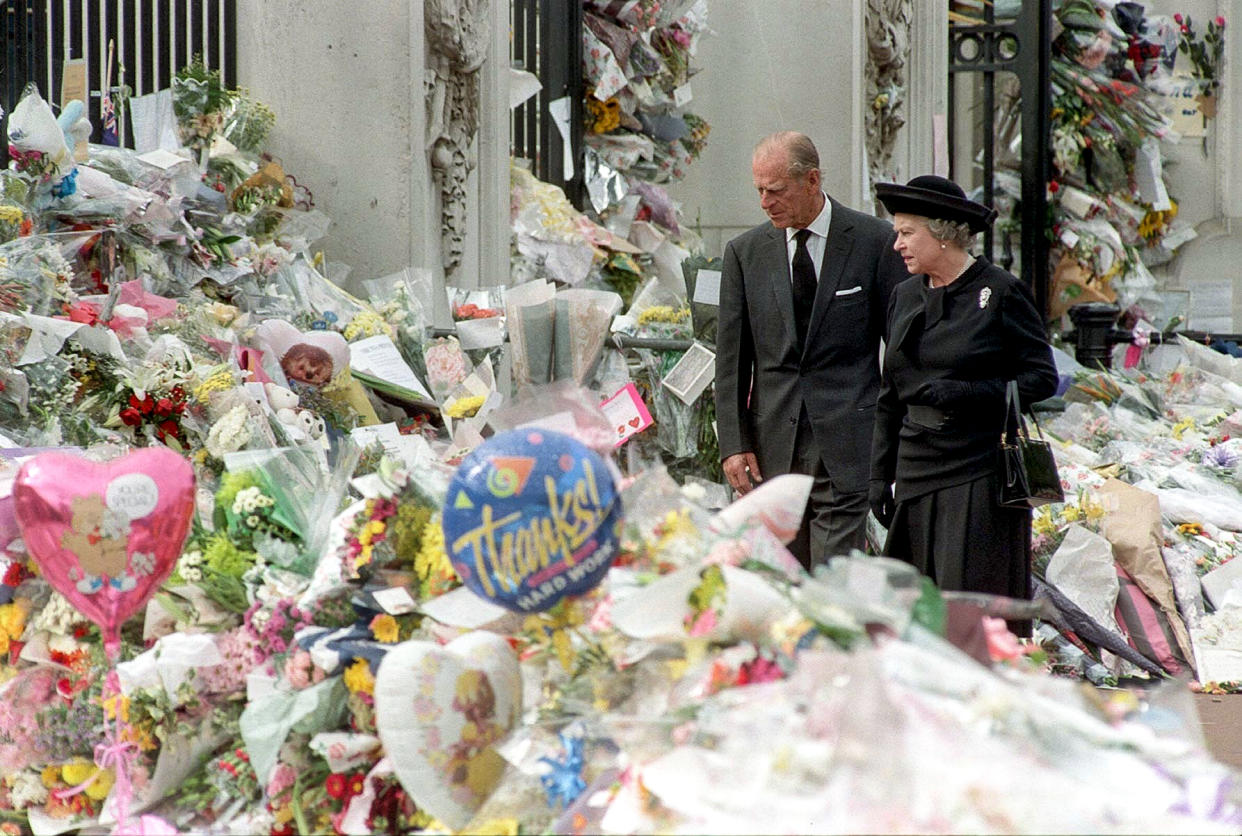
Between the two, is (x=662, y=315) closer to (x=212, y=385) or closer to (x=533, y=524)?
(x=212, y=385)

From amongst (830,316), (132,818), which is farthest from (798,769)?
(830,316)

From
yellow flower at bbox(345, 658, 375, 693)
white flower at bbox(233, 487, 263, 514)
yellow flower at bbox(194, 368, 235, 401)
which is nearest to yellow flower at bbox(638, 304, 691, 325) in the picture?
yellow flower at bbox(194, 368, 235, 401)

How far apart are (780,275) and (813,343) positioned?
0.79 feet

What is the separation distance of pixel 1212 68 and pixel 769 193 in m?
9.66

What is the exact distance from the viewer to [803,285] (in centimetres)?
475

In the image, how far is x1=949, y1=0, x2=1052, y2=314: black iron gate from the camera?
1094 cm

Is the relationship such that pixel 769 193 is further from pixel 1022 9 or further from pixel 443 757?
pixel 1022 9

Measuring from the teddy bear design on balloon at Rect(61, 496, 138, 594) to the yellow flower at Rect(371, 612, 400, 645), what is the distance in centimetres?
45

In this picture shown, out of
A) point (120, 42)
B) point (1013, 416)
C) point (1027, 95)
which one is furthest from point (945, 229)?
point (1027, 95)

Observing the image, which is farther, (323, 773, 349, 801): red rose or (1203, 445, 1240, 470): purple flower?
(1203, 445, 1240, 470): purple flower

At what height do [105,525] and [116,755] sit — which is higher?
[105,525]

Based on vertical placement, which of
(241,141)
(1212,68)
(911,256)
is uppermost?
(1212,68)

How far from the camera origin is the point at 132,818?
2.62 meters

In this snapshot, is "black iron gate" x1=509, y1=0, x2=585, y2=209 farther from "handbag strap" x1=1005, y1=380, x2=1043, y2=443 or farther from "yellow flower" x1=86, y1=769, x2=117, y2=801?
"yellow flower" x1=86, y1=769, x2=117, y2=801
